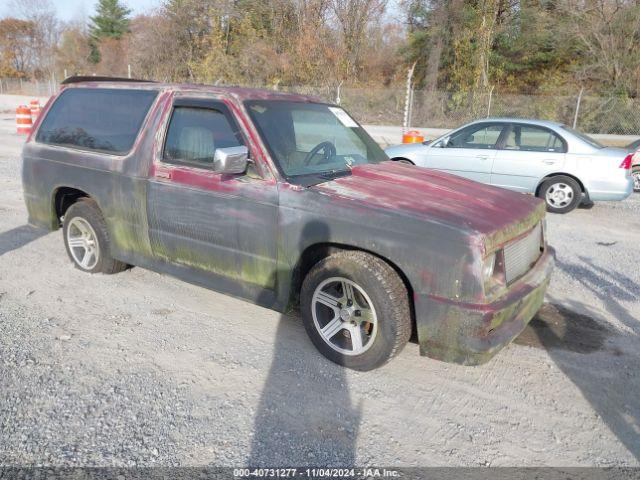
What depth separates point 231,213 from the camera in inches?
146

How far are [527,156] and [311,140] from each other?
223 inches

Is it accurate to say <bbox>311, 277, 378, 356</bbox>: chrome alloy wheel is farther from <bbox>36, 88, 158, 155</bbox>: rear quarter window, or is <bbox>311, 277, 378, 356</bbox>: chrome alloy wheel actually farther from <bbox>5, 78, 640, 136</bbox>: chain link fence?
<bbox>5, 78, 640, 136</bbox>: chain link fence

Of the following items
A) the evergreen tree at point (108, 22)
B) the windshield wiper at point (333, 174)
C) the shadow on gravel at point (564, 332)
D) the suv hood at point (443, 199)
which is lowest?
the shadow on gravel at point (564, 332)

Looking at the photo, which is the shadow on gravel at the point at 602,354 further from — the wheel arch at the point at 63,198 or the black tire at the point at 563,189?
the wheel arch at the point at 63,198

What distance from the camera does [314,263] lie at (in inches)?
143

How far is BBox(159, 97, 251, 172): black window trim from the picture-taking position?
379 centimetres

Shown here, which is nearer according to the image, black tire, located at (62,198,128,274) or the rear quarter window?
the rear quarter window

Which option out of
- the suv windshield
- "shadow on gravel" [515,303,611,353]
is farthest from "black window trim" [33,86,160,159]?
"shadow on gravel" [515,303,611,353]

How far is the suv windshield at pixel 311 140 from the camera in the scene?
147 inches

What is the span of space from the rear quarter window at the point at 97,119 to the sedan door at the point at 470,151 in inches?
235

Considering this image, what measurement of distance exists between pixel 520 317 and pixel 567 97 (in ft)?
66.6

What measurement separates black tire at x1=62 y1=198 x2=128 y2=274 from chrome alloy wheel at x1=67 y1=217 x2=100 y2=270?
28mm

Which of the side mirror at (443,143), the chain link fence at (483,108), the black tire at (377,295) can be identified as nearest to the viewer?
the black tire at (377,295)

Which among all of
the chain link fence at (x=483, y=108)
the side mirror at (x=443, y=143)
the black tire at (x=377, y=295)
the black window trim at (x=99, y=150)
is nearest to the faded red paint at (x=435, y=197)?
the black tire at (x=377, y=295)
